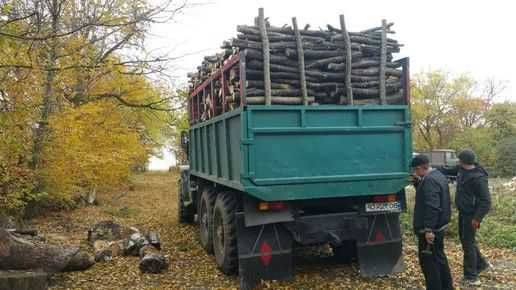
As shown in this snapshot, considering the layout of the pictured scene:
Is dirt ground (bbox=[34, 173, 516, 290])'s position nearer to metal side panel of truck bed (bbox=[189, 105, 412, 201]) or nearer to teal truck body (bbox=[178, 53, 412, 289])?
teal truck body (bbox=[178, 53, 412, 289])

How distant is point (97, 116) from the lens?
1212cm

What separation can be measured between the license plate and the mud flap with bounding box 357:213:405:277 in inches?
6.9

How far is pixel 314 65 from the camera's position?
19.2 ft

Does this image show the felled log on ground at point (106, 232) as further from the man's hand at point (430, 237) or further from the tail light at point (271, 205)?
the man's hand at point (430, 237)

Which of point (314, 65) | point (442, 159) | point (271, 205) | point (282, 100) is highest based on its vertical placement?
point (314, 65)

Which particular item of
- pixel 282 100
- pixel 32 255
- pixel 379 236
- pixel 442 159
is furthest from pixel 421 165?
pixel 442 159

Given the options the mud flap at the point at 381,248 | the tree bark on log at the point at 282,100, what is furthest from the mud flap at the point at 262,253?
the tree bark on log at the point at 282,100

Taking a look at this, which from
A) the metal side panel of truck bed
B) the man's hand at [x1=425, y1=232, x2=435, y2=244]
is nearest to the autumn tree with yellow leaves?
the metal side panel of truck bed

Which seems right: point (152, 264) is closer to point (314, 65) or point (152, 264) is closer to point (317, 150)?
point (317, 150)

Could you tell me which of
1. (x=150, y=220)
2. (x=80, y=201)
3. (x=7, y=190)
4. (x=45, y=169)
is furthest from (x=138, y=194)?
(x=7, y=190)

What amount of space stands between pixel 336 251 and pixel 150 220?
647 cm

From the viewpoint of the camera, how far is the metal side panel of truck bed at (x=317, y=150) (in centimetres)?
532

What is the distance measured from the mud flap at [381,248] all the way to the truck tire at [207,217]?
2425 mm

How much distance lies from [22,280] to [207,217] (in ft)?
9.89
